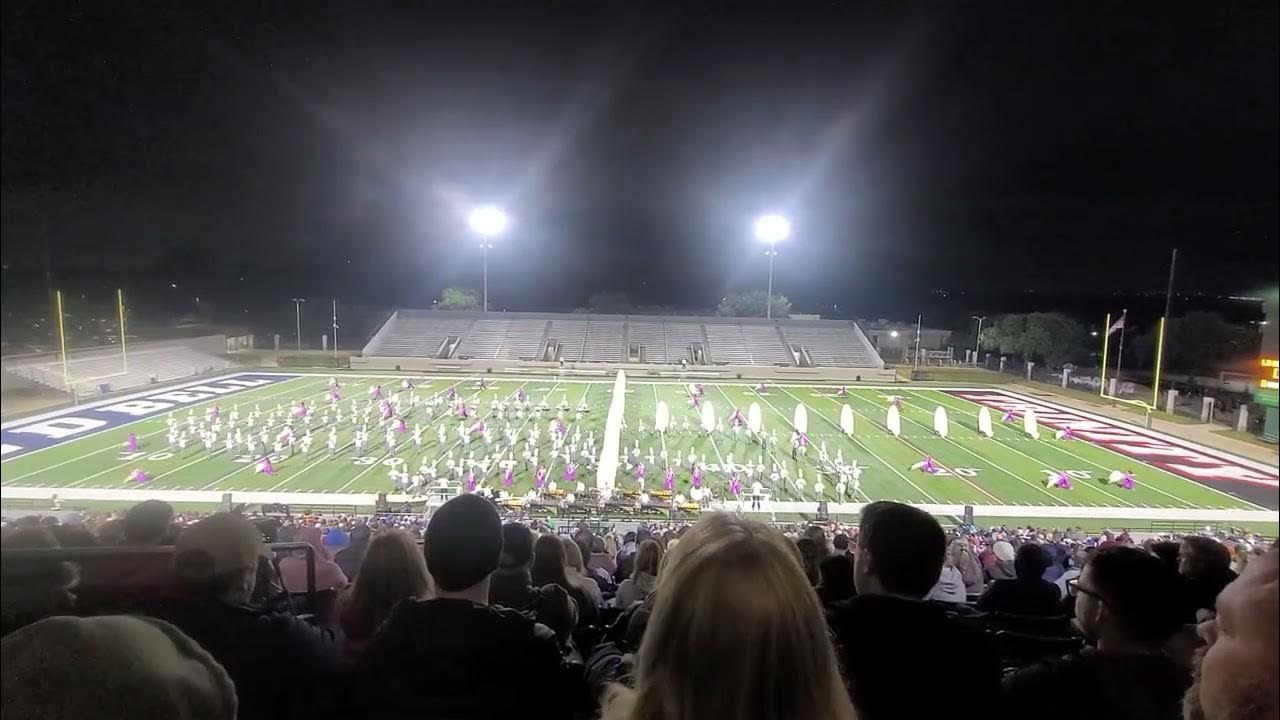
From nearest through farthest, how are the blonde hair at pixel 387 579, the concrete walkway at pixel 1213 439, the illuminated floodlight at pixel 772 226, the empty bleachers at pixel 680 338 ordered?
1. the blonde hair at pixel 387 579
2. the concrete walkway at pixel 1213 439
3. the illuminated floodlight at pixel 772 226
4. the empty bleachers at pixel 680 338

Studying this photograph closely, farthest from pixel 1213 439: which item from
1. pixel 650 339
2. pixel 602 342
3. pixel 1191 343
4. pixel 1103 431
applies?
pixel 602 342

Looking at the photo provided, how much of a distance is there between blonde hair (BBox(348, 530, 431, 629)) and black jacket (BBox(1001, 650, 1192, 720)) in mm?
1649

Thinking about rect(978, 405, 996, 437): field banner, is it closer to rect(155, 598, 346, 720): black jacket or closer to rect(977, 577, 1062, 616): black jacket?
rect(977, 577, 1062, 616): black jacket

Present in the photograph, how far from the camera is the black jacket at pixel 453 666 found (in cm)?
131

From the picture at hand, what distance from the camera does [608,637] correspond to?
7.00ft

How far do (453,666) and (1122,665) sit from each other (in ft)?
5.14

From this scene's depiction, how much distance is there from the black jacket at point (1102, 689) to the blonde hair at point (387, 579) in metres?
1.65

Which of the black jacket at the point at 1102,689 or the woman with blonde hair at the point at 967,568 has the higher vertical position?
the black jacket at the point at 1102,689

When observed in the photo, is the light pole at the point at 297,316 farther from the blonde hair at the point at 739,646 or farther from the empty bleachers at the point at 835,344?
the blonde hair at the point at 739,646

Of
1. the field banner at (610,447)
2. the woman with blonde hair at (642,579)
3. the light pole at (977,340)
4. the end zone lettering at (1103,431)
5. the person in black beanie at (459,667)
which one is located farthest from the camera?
the light pole at (977,340)

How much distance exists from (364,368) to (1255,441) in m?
29.8

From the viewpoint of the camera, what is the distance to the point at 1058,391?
22266mm

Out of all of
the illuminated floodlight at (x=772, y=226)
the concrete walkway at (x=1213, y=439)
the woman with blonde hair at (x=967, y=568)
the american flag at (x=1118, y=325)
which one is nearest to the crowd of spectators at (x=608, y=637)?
the concrete walkway at (x=1213, y=439)

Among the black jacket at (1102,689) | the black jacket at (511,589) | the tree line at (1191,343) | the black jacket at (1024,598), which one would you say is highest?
the tree line at (1191,343)
